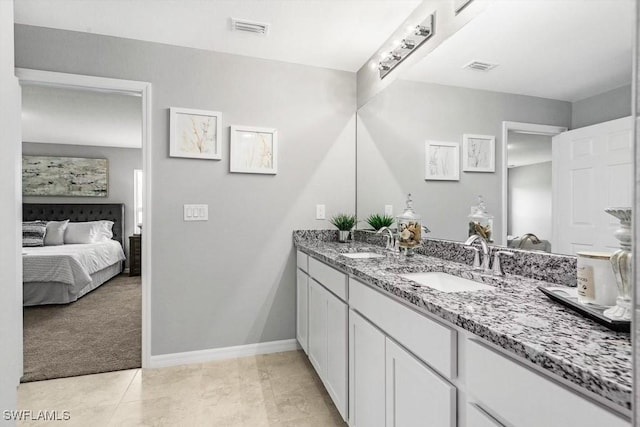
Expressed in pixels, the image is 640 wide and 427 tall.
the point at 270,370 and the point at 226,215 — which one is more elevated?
the point at 226,215

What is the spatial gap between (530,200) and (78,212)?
676 centimetres

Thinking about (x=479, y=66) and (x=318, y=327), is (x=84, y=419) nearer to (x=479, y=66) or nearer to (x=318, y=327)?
(x=318, y=327)

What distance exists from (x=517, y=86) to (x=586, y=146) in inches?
16.1

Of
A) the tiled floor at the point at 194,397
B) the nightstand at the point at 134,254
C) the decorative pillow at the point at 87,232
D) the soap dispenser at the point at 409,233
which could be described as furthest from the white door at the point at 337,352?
the decorative pillow at the point at 87,232

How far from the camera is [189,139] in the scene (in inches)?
97.6

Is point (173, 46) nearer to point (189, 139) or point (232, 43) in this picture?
point (232, 43)

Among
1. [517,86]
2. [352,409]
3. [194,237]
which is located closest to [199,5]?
[194,237]

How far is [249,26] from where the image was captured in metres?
2.23

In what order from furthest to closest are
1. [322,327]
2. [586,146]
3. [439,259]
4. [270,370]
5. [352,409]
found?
[270,370], [322,327], [439,259], [352,409], [586,146]

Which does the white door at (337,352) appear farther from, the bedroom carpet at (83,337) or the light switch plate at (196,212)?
the bedroom carpet at (83,337)

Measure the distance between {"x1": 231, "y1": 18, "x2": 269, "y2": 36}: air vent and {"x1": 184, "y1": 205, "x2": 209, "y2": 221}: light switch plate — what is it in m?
1.25

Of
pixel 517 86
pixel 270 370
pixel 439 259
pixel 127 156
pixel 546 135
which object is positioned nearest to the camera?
pixel 546 135

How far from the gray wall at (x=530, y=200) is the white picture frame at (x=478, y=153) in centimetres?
13

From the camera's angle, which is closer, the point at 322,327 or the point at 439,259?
the point at 439,259
